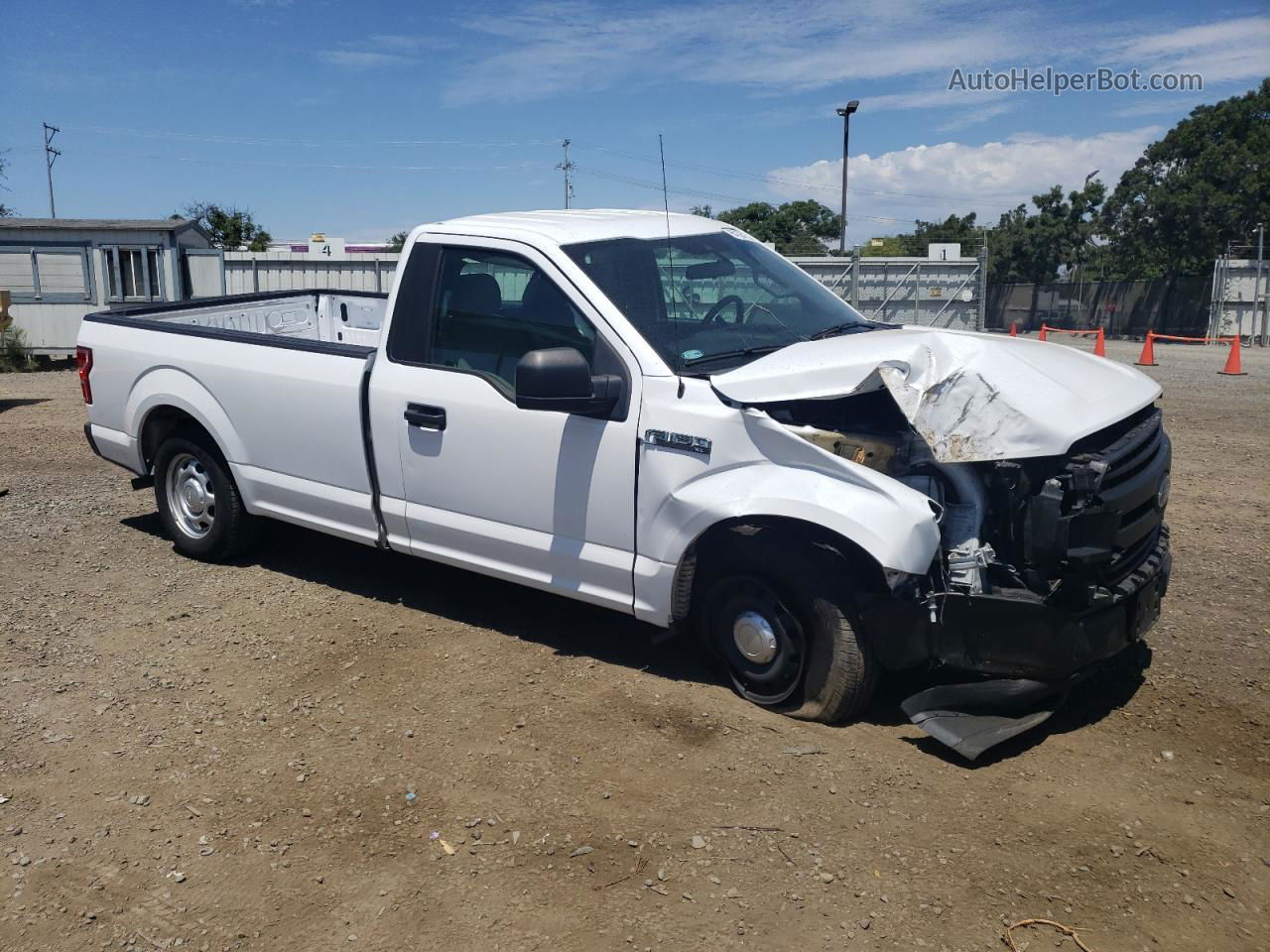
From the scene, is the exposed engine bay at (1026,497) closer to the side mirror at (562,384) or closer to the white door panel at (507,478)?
the side mirror at (562,384)

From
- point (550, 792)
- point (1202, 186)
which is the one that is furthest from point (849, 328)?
point (1202, 186)

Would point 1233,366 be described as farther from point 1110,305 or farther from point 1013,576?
point 1110,305

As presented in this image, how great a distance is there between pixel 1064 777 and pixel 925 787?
21.1 inches

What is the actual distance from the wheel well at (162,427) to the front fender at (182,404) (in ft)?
0.12

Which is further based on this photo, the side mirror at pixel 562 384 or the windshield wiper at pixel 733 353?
the windshield wiper at pixel 733 353

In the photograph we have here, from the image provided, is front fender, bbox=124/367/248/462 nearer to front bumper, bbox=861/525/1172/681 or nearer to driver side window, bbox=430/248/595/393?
driver side window, bbox=430/248/595/393

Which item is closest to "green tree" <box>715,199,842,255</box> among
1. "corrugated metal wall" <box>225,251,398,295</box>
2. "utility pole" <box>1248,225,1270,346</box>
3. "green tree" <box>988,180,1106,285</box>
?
"green tree" <box>988,180,1106,285</box>

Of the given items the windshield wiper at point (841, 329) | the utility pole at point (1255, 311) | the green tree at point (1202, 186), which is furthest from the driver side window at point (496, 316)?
the green tree at point (1202, 186)

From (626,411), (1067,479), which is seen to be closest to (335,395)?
(626,411)

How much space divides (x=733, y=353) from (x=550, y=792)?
200 cm

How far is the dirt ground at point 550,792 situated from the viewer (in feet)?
10.7

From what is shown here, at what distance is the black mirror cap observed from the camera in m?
4.30

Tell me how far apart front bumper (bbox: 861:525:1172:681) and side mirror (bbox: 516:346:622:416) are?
1.37 metres

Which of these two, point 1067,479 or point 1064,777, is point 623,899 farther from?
point 1067,479
